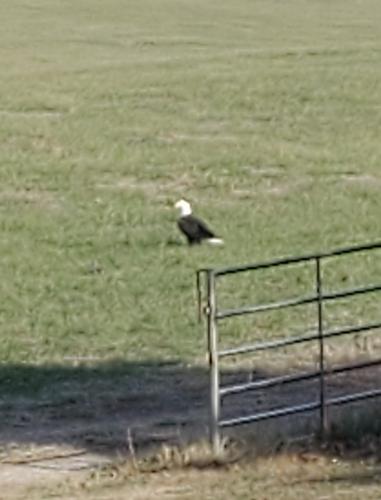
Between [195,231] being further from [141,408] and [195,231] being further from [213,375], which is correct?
[213,375]

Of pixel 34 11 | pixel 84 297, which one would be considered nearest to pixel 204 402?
pixel 84 297

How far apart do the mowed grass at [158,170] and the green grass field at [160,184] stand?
0.04 m

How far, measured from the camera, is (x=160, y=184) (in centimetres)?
2319

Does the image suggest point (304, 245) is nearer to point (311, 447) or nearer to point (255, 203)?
point (255, 203)

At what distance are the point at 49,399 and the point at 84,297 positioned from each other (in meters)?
4.16

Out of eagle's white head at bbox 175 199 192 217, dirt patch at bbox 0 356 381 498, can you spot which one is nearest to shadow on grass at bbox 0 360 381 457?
dirt patch at bbox 0 356 381 498

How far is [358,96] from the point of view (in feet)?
107

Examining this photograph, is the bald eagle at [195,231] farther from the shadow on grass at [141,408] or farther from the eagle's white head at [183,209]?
the shadow on grass at [141,408]

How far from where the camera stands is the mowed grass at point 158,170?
15125 mm

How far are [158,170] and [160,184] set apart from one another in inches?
40.9

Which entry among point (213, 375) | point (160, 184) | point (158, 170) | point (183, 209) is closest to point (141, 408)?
point (213, 375)

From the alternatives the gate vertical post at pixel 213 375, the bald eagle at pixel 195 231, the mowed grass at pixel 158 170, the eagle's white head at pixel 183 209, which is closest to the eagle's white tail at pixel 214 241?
the bald eagle at pixel 195 231

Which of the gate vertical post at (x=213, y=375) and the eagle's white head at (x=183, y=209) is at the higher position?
the gate vertical post at (x=213, y=375)

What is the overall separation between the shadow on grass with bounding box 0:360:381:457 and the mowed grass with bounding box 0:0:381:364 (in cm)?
62
